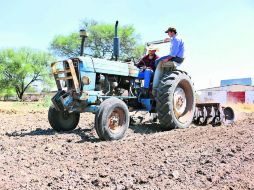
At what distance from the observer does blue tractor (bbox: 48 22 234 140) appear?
7.70m

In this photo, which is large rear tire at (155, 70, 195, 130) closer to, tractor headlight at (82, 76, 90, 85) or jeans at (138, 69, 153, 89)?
jeans at (138, 69, 153, 89)

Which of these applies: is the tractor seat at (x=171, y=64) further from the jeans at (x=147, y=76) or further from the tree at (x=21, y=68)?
the tree at (x=21, y=68)

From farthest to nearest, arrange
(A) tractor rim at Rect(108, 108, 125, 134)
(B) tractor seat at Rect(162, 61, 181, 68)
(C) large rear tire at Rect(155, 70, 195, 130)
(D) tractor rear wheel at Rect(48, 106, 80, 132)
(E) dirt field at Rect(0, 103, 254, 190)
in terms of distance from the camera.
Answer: (B) tractor seat at Rect(162, 61, 181, 68) → (D) tractor rear wheel at Rect(48, 106, 80, 132) → (C) large rear tire at Rect(155, 70, 195, 130) → (A) tractor rim at Rect(108, 108, 125, 134) → (E) dirt field at Rect(0, 103, 254, 190)

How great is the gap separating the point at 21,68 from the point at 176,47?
157ft

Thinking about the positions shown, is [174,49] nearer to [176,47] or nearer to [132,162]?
[176,47]

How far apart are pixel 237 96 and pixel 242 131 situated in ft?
143

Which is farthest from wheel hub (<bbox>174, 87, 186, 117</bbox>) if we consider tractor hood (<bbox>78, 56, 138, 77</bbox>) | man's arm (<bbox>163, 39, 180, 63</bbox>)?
tractor hood (<bbox>78, 56, 138, 77</bbox>)

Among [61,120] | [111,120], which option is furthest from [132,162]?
[61,120]

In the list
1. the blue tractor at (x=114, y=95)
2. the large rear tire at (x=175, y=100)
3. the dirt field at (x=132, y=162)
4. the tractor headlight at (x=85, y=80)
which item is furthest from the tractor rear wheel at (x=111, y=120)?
the large rear tire at (x=175, y=100)

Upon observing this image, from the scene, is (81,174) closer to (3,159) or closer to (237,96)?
(3,159)

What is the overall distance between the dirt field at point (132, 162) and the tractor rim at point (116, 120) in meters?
0.40

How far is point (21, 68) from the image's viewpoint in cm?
5403

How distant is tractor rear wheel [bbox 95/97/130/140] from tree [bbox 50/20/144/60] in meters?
36.3

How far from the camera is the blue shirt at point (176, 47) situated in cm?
877
